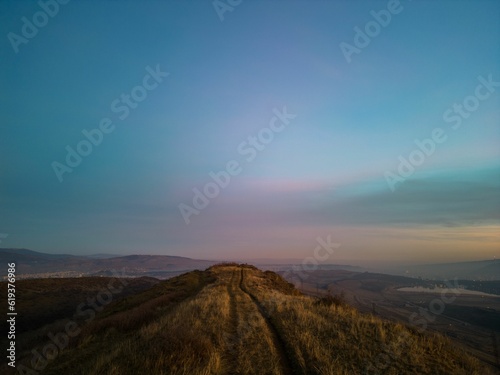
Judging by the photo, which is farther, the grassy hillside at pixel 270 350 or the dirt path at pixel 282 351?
the dirt path at pixel 282 351

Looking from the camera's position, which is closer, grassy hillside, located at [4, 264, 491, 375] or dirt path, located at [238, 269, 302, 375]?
grassy hillside, located at [4, 264, 491, 375]

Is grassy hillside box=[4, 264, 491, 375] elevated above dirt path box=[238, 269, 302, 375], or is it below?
above

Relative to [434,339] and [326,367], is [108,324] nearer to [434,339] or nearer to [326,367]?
[326,367]

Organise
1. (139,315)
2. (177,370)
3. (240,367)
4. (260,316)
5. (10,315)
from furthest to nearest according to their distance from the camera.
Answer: (10,315), (139,315), (260,316), (240,367), (177,370)

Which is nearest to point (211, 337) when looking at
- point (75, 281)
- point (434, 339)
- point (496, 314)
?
point (434, 339)

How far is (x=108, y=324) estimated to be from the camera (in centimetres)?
1570

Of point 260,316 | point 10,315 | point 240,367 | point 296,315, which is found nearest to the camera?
point 240,367

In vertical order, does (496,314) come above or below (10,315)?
below

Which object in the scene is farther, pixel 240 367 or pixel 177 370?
pixel 240 367

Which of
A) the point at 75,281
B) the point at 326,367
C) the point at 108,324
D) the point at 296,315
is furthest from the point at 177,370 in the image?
the point at 75,281

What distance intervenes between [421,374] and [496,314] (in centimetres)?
13561

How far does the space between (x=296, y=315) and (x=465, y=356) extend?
7.63 m

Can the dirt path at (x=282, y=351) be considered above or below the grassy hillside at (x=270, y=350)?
below

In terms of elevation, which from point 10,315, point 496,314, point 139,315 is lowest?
point 496,314
